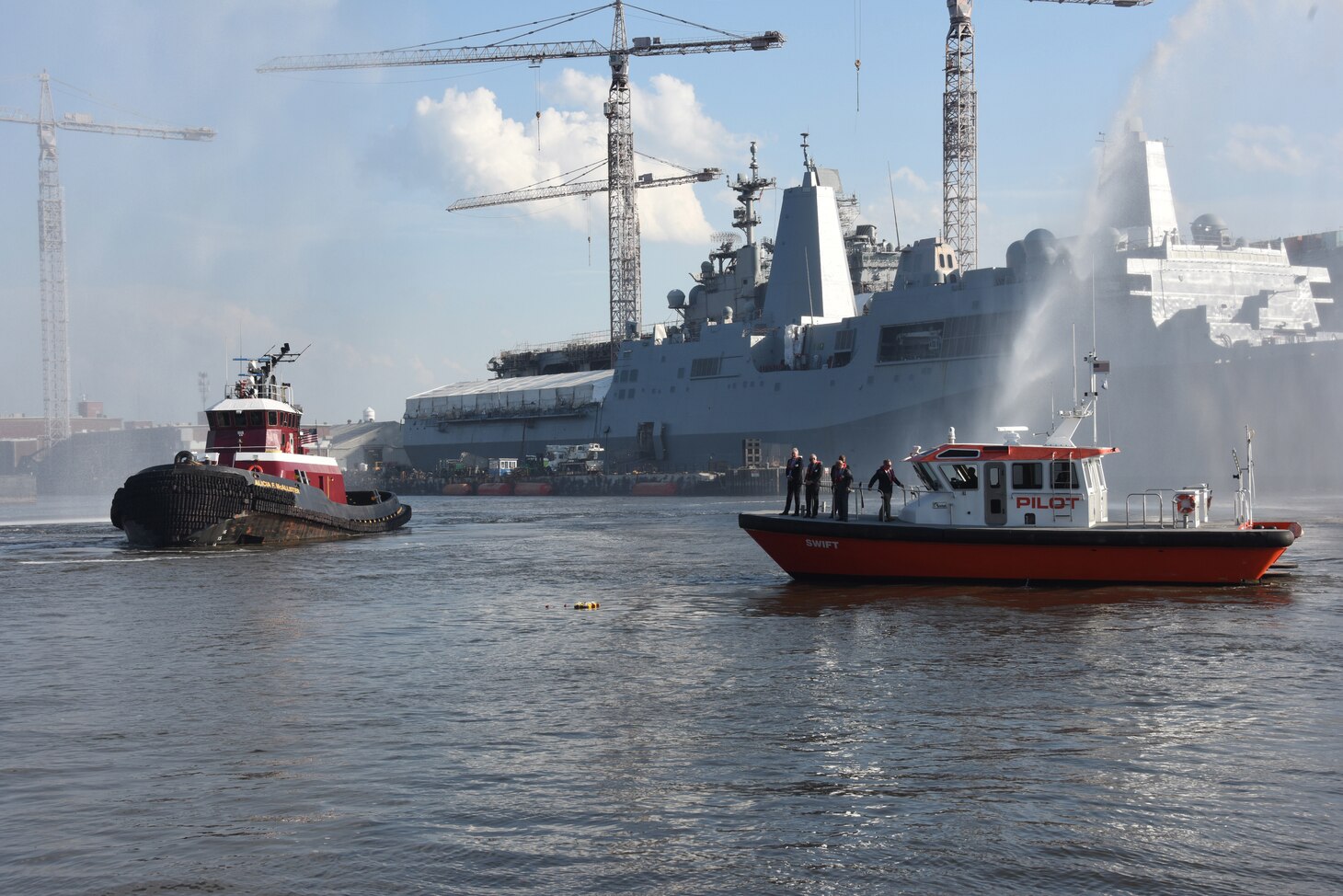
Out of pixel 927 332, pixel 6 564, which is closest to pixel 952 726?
pixel 6 564

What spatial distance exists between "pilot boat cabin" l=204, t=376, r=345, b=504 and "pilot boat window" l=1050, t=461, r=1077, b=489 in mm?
26822

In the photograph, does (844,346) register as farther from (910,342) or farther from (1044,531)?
(1044,531)

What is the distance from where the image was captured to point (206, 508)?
38.9 metres

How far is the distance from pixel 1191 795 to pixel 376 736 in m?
7.88

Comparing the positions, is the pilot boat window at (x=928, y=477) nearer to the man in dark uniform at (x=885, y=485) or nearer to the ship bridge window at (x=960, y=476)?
the ship bridge window at (x=960, y=476)

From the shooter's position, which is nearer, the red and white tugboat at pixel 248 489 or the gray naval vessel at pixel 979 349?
the red and white tugboat at pixel 248 489

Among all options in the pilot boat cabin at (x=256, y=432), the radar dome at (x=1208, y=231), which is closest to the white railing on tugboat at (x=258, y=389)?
the pilot boat cabin at (x=256, y=432)

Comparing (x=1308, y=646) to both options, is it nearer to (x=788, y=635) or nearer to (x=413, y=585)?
(x=788, y=635)

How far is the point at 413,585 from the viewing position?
29516 millimetres

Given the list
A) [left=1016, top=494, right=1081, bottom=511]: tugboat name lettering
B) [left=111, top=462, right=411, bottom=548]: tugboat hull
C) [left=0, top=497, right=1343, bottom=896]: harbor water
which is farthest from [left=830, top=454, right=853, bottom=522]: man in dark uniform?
[left=111, top=462, right=411, bottom=548]: tugboat hull

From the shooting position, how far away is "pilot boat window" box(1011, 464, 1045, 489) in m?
24.3

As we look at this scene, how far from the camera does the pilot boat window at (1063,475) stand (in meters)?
24.1

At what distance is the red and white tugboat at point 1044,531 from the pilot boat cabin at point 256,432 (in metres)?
24.1

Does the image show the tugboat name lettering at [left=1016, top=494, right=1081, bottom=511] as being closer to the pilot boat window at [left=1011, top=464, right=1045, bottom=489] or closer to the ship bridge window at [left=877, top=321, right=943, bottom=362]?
the pilot boat window at [left=1011, top=464, right=1045, bottom=489]
